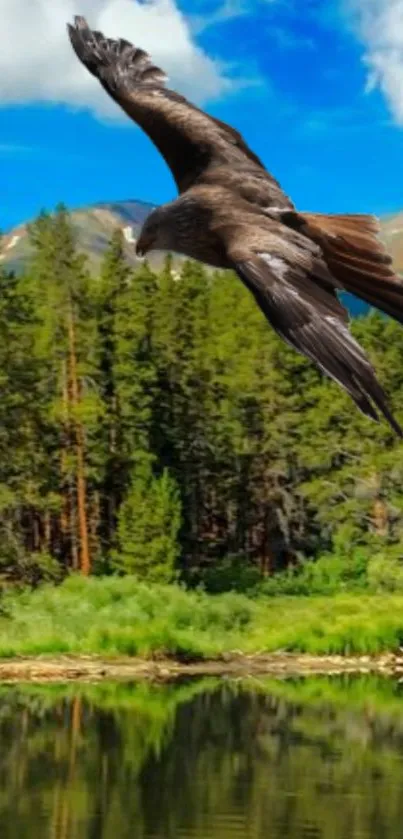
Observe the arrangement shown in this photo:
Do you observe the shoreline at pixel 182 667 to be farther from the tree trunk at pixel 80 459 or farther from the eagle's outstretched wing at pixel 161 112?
the eagle's outstretched wing at pixel 161 112

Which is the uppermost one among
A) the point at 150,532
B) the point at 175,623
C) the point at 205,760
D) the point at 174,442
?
the point at 174,442

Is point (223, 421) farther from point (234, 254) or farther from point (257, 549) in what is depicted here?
point (234, 254)

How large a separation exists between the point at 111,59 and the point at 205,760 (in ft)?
86.5

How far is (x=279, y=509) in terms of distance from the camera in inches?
2223

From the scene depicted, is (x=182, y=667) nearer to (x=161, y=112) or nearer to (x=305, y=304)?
(x=161, y=112)

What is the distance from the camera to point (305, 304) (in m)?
3.86

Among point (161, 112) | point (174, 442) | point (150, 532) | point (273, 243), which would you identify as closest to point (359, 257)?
point (273, 243)

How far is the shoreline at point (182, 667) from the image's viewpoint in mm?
36344

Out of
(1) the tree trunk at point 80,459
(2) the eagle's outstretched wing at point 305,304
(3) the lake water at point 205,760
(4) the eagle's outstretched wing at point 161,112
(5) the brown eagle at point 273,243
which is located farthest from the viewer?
(1) the tree trunk at point 80,459

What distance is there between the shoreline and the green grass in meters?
0.33

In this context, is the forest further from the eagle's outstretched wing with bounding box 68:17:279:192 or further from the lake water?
the eagle's outstretched wing with bounding box 68:17:279:192

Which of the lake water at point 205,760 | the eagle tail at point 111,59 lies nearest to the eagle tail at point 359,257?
the eagle tail at point 111,59

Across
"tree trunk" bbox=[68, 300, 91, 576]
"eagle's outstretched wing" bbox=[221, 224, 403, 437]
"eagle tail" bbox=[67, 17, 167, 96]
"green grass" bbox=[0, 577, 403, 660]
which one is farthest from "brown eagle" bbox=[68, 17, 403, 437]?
"tree trunk" bbox=[68, 300, 91, 576]

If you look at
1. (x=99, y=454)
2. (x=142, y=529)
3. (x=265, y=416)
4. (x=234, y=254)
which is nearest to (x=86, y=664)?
(x=142, y=529)
